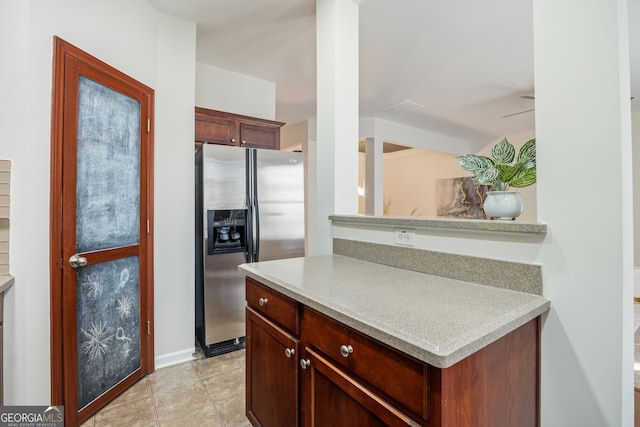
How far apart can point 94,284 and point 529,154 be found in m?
2.35

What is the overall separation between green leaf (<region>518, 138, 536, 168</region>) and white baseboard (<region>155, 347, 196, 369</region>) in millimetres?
2593

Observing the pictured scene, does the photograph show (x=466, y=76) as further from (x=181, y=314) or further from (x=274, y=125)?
(x=181, y=314)

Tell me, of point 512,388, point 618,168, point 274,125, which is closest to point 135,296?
point 274,125

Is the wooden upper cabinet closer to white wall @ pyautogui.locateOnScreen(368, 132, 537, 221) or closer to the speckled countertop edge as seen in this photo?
the speckled countertop edge

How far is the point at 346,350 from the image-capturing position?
35.3 inches

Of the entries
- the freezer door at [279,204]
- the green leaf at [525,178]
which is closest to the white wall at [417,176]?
the freezer door at [279,204]

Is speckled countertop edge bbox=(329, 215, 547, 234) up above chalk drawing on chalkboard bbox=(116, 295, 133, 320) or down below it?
above

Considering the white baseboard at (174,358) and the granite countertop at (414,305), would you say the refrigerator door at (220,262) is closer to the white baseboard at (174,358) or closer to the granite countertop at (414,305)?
the white baseboard at (174,358)

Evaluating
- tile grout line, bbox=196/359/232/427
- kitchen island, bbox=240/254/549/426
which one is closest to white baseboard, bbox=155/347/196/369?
tile grout line, bbox=196/359/232/427

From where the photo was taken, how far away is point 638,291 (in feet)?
12.9

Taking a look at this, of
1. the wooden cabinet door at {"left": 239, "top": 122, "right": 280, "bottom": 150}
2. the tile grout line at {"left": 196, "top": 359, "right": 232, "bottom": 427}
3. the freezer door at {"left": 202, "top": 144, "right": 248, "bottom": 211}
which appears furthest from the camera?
the wooden cabinet door at {"left": 239, "top": 122, "right": 280, "bottom": 150}

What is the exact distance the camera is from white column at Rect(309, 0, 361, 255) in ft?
6.41

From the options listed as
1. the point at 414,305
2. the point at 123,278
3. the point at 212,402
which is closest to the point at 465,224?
the point at 414,305

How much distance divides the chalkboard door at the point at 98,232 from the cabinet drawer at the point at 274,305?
1.05 meters
